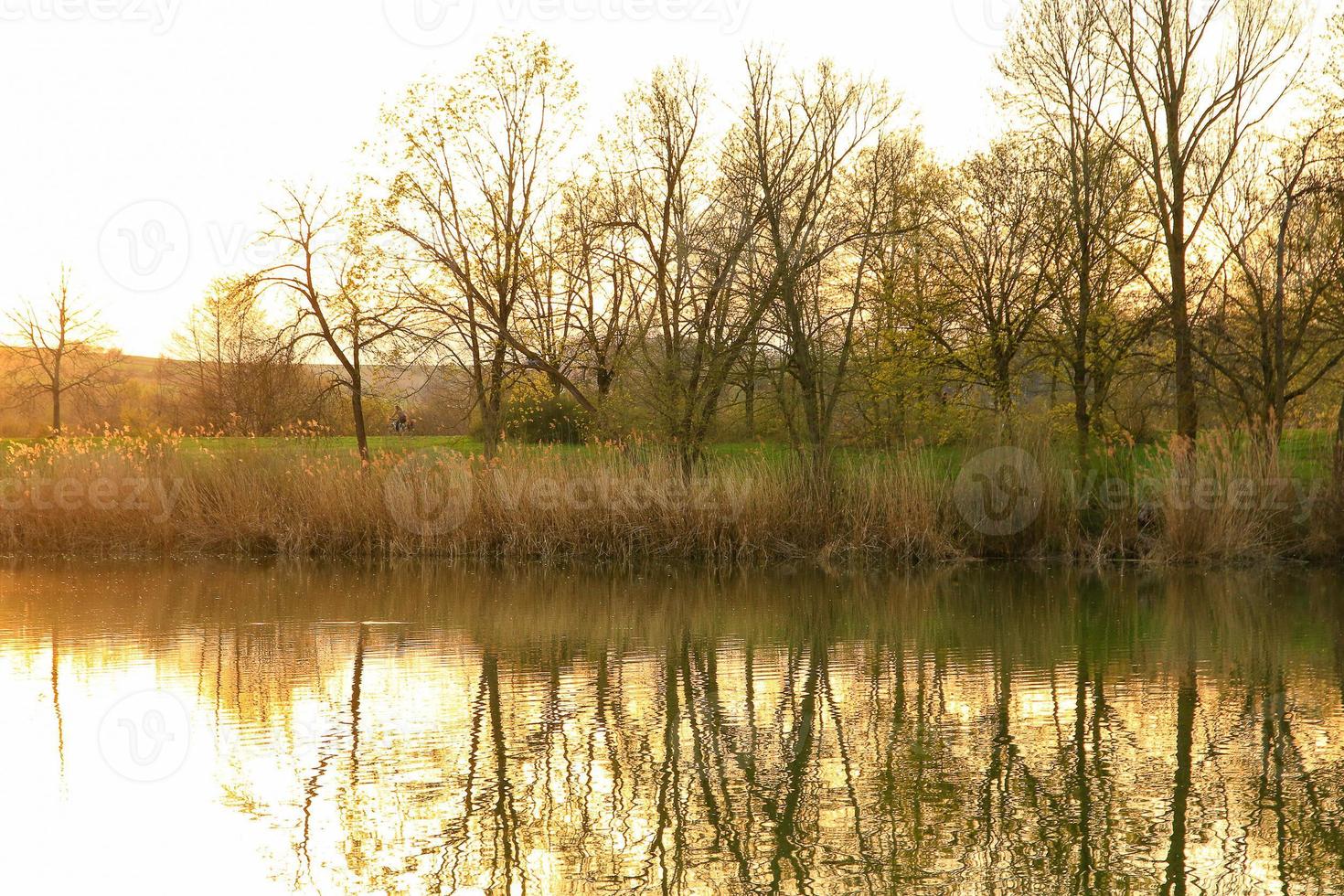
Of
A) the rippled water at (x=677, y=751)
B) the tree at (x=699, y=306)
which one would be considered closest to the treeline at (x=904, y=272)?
the tree at (x=699, y=306)

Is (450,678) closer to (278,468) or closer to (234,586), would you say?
(234,586)

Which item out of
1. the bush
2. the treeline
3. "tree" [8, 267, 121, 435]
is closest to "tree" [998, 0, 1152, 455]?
the treeline

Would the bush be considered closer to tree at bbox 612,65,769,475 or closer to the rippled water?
tree at bbox 612,65,769,475

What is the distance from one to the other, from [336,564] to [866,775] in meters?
12.1

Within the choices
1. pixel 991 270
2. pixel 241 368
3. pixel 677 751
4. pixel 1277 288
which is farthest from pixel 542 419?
pixel 677 751

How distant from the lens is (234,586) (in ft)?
44.2

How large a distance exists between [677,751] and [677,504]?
10.1 meters

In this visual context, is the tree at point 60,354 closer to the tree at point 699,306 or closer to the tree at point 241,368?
the tree at point 241,368

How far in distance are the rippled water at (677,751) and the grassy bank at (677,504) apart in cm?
429

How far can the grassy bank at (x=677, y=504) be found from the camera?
14.6m

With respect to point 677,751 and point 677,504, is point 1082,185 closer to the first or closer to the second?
point 677,504

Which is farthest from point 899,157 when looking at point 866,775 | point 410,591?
point 866,775

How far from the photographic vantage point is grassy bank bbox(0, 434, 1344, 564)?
48.1 feet

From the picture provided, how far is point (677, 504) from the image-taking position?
15.9m
